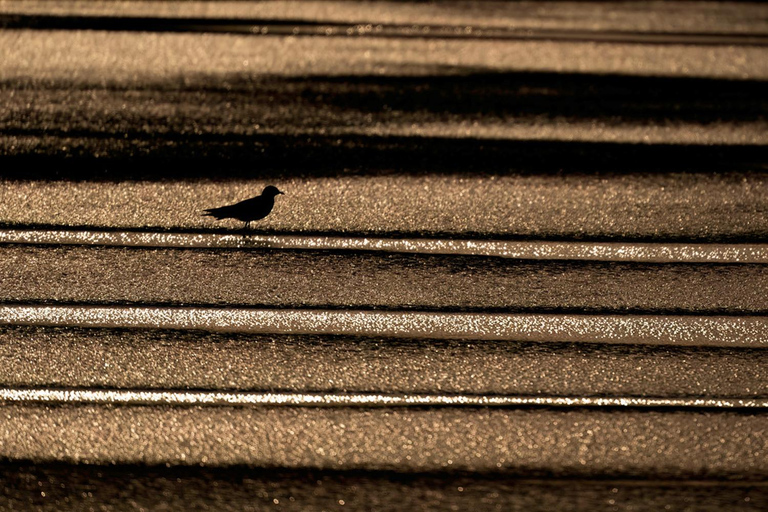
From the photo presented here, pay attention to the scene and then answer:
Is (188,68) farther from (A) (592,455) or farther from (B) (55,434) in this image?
(A) (592,455)

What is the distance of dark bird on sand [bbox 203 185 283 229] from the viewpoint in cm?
75

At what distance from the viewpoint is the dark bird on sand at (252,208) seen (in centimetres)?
75

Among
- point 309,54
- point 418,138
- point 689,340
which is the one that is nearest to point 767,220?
point 689,340

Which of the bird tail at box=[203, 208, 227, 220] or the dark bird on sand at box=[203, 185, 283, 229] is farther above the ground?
the dark bird on sand at box=[203, 185, 283, 229]

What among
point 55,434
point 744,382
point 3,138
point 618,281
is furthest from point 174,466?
point 744,382

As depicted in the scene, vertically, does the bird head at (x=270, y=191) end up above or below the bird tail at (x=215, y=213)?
above

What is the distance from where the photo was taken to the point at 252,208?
0.75m

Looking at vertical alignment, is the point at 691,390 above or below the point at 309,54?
below

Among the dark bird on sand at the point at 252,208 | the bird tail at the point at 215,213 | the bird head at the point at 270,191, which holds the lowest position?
the bird tail at the point at 215,213

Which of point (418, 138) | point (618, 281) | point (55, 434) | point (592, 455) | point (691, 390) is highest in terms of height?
point (418, 138)

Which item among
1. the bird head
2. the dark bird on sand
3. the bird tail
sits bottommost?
the bird tail

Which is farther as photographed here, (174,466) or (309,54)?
(309,54)

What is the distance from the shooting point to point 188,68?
0.81 meters

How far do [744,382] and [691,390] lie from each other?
66mm
